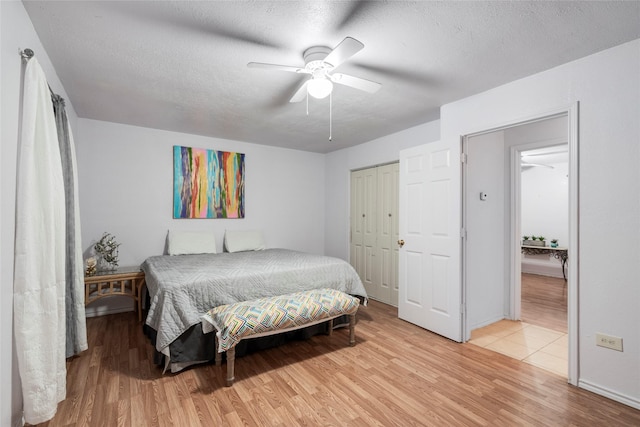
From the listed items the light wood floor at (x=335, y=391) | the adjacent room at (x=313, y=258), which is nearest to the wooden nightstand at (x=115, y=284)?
the adjacent room at (x=313, y=258)

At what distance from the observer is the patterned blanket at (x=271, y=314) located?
84.3 inches

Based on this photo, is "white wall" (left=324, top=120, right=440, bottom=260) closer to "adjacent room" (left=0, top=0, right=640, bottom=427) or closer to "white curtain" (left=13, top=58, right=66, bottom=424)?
"adjacent room" (left=0, top=0, right=640, bottom=427)

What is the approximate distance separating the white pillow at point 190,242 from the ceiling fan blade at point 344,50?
306 cm

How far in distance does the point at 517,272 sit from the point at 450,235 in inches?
49.2

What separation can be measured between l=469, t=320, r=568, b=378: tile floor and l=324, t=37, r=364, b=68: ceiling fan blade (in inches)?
110

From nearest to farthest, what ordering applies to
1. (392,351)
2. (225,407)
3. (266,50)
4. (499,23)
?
(499,23)
(225,407)
(266,50)
(392,351)

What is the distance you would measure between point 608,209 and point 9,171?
3.56 m

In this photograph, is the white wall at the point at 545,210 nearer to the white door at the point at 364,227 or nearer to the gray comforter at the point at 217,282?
the white door at the point at 364,227

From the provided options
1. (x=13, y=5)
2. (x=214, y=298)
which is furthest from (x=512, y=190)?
(x=13, y=5)

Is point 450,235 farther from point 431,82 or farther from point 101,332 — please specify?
point 101,332

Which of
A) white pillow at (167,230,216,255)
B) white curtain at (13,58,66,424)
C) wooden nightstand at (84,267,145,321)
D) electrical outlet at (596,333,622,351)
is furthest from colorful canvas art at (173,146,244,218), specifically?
electrical outlet at (596,333,622,351)

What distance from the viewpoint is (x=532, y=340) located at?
9.71ft

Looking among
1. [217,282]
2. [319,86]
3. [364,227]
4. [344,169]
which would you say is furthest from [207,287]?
[344,169]

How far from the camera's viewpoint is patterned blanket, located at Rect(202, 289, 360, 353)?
214 centimetres
